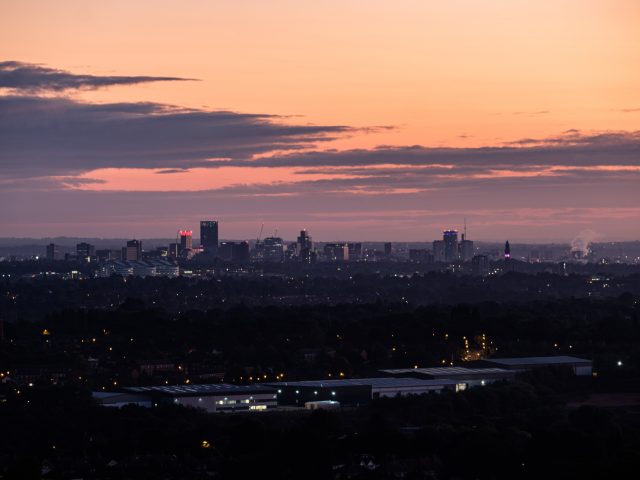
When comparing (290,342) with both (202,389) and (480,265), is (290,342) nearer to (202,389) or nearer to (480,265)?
(202,389)

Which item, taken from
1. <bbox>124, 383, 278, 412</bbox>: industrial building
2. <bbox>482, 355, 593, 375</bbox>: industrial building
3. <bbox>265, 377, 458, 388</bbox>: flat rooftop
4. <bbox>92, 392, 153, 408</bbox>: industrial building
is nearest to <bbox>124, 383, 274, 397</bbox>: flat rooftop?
<bbox>124, 383, 278, 412</bbox>: industrial building

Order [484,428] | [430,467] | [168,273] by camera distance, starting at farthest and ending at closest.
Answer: [168,273]
[484,428]
[430,467]

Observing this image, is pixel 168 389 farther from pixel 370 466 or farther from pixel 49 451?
pixel 370 466

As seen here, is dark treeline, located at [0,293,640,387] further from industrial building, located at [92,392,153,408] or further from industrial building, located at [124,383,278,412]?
industrial building, located at [124,383,278,412]

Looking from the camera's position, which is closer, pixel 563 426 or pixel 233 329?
pixel 563 426

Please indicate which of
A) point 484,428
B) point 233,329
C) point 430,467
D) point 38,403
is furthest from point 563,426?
point 233,329

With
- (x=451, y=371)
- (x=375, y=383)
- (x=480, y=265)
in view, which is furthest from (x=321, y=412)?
(x=480, y=265)

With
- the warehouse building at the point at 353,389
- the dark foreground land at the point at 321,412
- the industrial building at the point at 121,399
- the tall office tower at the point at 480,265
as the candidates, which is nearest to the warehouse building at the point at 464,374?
the dark foreground land at the point at 321,412

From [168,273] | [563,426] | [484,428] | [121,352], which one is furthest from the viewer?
[168,273]
